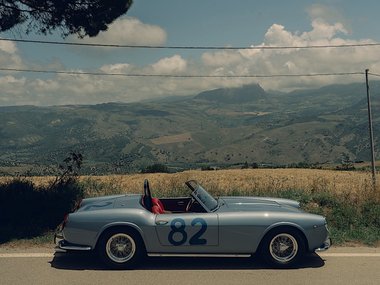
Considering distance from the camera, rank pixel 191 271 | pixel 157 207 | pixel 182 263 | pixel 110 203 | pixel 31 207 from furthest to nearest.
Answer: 1. pixel 31 207
2. pixel 110 203
3. pixel 157 207
4. pixel 182 263
5. pixel 191 271

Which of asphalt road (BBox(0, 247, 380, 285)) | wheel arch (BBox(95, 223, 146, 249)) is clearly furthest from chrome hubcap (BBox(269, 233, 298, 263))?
wheel arch (BBox(95, 223, 146, 249))

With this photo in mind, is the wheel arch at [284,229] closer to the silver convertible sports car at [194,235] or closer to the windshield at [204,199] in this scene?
the silver convertible sports car at [194,235]

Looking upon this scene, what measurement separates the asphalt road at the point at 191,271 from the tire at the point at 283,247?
0.43 ft

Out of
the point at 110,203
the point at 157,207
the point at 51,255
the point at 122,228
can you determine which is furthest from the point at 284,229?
the point at 51,255

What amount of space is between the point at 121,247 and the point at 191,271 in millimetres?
1033

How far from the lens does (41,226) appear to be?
25.0 feet

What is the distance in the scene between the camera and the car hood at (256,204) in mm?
5988

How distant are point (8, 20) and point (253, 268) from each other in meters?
9.42

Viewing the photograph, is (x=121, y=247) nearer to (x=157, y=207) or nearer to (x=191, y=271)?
(x=157, y=207)

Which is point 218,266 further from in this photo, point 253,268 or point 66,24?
point 66,24

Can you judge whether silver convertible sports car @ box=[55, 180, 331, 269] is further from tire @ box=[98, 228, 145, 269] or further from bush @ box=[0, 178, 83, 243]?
bush @ box=[0, 178, 83, 243]

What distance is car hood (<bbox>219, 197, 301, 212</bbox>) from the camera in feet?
19.6

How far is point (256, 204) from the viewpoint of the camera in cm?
627

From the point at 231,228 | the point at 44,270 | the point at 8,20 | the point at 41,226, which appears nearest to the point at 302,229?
the point at 231,228
